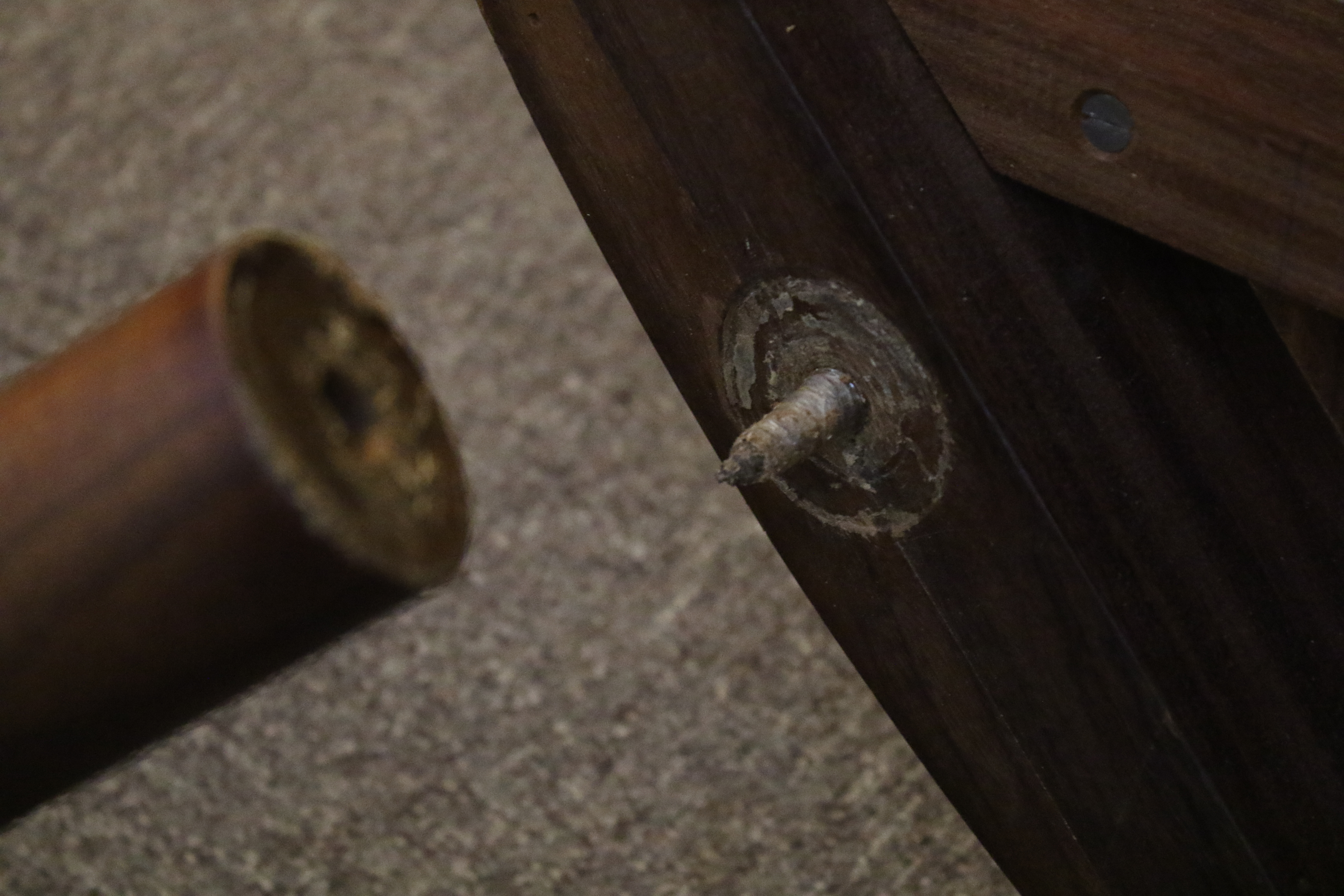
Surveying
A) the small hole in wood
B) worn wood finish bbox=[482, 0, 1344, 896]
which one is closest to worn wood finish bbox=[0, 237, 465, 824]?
the small hole in wood

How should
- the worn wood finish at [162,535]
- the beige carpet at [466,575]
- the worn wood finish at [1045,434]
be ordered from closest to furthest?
the worn wood finish at [162,535] < the worn wood finish at [1045,434] < the beige carpet at [466,575]

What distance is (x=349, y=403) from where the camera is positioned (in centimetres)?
61

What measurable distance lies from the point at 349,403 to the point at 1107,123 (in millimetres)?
347

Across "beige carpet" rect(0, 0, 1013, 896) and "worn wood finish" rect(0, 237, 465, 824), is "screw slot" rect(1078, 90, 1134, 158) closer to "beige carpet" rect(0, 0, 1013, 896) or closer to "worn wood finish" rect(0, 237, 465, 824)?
"worn wood finish" rect(0, 237, 465, 824)

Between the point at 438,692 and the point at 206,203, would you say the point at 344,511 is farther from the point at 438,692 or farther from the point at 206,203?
the point at 206,203

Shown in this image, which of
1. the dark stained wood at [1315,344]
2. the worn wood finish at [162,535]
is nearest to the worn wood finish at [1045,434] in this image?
the dark stained wood at [1315,344]

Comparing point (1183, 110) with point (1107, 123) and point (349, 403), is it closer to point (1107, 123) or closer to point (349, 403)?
point (1107, 123)

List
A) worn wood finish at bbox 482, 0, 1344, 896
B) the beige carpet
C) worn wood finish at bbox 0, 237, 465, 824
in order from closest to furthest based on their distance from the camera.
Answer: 1. worn wood finish at bbox 0, 237, 465, 824
2. worn wood finish at bbox 482, 0, 1344, 896
3. the beige carpet

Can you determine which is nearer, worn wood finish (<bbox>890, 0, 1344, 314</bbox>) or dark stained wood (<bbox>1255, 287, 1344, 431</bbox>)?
worn wood finish (<bbox>890, 0, 1344, 314</bbox>)

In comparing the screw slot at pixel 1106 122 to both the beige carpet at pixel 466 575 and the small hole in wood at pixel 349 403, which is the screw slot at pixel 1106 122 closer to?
the small hole in wood at pixel 349 403

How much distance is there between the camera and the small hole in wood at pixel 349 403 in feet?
1.96

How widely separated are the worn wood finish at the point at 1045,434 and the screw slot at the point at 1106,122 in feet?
0.18

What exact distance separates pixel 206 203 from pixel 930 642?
4.26 feet

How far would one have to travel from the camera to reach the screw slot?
23.7 inches
